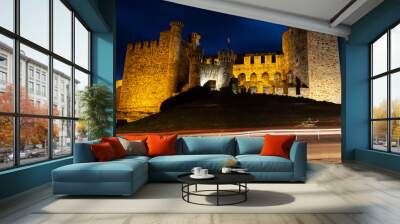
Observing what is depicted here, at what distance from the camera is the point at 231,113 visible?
1131cm

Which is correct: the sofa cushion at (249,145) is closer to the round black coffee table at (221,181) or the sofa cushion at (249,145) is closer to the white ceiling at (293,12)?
the round black coffee table at (221,181)

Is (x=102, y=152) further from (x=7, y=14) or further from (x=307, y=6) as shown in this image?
(x=307, y=6)

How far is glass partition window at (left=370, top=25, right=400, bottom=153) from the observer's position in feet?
24.2

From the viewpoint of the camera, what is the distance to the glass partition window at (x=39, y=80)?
4.70m

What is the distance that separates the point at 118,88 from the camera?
442 inches

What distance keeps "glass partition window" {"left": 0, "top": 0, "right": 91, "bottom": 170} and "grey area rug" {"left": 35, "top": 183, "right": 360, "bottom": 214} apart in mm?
1317

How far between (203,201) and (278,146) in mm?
2092

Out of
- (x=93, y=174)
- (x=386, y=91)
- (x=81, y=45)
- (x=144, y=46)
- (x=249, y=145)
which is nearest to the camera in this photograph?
(x=93, y=174)

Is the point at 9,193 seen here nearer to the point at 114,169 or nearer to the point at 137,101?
the point at 114,169

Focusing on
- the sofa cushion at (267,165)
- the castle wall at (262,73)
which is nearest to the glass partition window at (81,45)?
the sofa cushion at (267,165)

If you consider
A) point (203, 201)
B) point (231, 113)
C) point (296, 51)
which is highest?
point (296, 51)

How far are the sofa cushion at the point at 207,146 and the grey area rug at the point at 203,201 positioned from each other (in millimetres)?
1399

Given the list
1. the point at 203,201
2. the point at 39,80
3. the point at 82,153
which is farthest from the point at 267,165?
the point at 39,80

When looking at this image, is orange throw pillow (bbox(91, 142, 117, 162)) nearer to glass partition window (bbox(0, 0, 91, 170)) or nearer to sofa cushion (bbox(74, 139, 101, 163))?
sofa cushion (bbox(74, 139, 101, 163))
